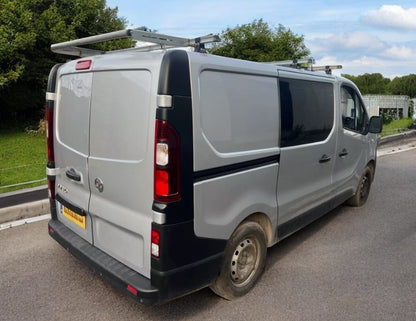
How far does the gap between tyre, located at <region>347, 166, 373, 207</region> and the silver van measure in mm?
2118

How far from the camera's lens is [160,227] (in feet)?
7.99

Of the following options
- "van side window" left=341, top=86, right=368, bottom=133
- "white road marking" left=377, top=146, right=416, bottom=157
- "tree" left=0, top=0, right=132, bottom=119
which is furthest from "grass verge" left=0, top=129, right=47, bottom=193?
"white road marking" left=377, top=146, right=416, bottom=157

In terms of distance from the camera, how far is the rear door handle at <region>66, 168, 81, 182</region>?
10.2 feet

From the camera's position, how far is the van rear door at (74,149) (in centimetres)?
299

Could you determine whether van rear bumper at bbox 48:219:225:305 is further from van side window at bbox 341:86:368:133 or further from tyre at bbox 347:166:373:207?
tyre at bbox 347:166:373:207

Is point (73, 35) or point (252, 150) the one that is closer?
point (252, 150)

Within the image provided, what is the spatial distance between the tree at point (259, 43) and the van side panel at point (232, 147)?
18.1m

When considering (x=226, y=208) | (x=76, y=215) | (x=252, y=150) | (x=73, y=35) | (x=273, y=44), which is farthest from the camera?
(x=273, y=44)

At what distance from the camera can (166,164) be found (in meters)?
2.39

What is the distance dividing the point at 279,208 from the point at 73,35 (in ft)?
39.1

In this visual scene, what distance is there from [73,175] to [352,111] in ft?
11.7

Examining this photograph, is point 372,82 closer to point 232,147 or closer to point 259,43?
point 259,43

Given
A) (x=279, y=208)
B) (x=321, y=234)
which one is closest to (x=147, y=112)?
(x=279, y=208)

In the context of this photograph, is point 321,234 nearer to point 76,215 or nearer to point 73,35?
point 76,215
